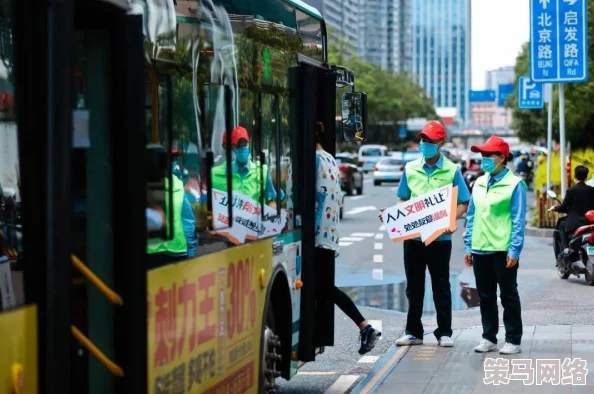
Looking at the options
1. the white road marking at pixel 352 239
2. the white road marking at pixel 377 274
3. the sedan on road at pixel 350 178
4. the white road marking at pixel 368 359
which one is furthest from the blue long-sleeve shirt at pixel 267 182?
the sedan on road at pixel 350 178

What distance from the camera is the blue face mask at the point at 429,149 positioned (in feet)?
34.9

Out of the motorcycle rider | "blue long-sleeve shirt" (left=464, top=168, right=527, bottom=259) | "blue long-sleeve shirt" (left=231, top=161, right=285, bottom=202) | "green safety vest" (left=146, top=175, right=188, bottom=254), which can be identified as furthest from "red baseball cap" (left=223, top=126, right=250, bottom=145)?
the motorcycle rider

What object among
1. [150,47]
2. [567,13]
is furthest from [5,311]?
[567,13]

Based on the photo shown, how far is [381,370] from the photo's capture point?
9.94 meters

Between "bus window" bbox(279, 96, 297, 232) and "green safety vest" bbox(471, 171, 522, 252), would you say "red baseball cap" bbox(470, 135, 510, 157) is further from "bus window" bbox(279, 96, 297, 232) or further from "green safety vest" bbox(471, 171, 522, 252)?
"bus window" bbox(279, 96, 297, 232)

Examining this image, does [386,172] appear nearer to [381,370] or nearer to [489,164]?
[489,164]

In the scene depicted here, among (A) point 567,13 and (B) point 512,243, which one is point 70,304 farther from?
(A) point 567,13

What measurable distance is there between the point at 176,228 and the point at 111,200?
2.58ft

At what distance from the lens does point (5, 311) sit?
410 centimetres

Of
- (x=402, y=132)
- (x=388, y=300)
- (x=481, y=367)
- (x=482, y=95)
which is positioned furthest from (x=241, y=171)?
(x=402, y=132)

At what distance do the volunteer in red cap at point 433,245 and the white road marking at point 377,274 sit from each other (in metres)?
7.42

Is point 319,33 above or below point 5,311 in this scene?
above

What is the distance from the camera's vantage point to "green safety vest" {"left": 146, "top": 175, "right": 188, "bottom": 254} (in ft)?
18.3

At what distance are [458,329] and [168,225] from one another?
23.6 feet
